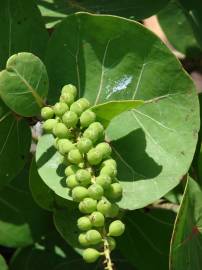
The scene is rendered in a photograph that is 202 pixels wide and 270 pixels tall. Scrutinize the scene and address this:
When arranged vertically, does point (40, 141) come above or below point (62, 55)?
below

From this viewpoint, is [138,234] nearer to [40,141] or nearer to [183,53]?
[40,141]

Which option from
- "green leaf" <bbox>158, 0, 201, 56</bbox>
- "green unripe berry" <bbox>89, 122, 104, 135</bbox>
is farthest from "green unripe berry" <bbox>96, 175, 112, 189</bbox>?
"green leaf" <bbox>158, 0, 201, 56</bbox>

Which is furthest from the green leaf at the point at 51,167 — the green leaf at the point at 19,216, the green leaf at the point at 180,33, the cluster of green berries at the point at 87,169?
→ the green leaf at the point at 180,33

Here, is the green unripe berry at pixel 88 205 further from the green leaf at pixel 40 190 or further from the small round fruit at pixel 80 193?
the green leaf at pixel 40 190

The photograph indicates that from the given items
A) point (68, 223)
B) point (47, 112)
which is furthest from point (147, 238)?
point (47, 112)

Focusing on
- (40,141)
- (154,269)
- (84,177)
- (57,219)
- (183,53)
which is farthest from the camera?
(183,53)

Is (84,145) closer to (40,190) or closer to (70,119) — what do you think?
(70,119)

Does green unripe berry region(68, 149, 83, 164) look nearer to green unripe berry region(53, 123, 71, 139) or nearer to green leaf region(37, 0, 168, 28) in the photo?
green unripe berry region(53, 123, 71, 139)

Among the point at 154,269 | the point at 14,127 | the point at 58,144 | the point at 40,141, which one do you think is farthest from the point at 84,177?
the point at 154,269
